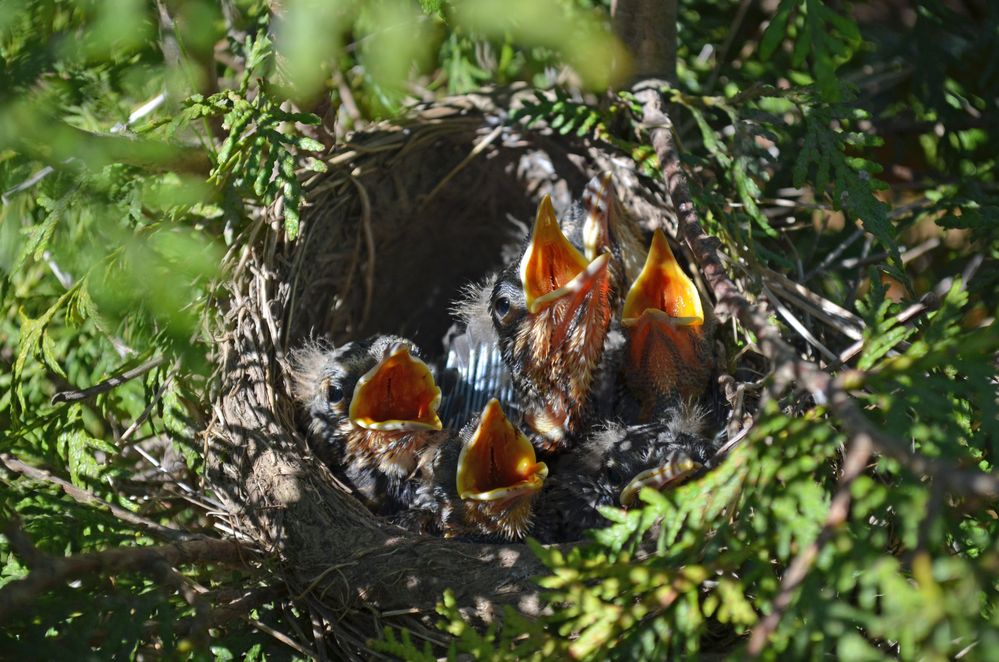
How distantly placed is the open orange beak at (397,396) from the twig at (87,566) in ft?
1.36

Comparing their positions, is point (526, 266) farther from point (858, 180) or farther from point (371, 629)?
point (371, 629)

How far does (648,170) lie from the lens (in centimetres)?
163

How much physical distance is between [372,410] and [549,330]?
36 centimetres

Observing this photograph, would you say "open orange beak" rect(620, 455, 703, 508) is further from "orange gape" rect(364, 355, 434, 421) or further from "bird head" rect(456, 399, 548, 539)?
"orange gape" rect(364, 355, 434, 421)

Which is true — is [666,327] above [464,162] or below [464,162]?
below

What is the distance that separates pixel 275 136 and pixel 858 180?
87 centimetres

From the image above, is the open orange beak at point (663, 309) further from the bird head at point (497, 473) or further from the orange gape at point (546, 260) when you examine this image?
the bird head at point (497, 473)

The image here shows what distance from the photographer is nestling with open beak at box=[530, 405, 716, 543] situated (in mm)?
1512

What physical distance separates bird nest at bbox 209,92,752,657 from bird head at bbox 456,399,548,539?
0.45 feet

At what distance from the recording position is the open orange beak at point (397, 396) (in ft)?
5.17

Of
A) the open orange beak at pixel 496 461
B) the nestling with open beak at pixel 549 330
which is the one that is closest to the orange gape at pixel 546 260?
the nestling with open beak at pixel 549 330

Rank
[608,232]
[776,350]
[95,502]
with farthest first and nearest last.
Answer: [608,232] < [95,502] < [776,350]

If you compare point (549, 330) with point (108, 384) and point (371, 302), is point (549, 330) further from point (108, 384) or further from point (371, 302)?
point (108, 384)

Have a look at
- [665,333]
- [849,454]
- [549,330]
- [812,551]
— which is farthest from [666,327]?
[812,551]
